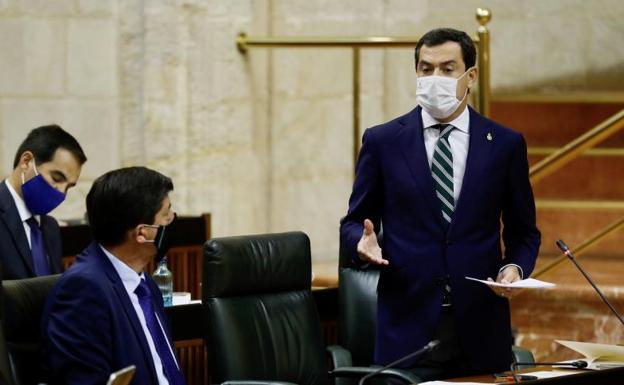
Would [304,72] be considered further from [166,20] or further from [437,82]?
[437,82]

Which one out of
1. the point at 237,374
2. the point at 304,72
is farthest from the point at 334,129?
the point at 237,374

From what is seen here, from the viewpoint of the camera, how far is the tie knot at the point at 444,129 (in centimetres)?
410

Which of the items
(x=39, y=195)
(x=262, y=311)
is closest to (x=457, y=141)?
(x=262, y=311)

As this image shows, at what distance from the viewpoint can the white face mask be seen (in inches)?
159

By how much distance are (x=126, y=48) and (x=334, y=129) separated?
1.36 m

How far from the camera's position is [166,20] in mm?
7383

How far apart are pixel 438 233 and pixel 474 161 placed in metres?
0.25

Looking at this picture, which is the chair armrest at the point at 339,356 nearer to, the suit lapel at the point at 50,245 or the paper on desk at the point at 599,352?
the suit lapel at the point at 50,245

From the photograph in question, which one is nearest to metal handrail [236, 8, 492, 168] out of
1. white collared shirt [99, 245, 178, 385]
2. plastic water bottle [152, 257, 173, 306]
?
plastic water bottle [152, 257, 173, 306]

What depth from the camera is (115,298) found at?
3510 mm

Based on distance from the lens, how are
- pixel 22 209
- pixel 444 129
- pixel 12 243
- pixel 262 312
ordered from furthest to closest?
pixel 22 209 < pixel 12 243 < pixel 262 312 < pixel 444 129

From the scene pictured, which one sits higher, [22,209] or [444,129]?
[444,129]

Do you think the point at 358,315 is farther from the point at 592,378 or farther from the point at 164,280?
the point at 592,378

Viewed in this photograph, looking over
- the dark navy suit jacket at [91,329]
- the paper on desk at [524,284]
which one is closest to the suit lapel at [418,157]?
the paper on desk at [524,284]
